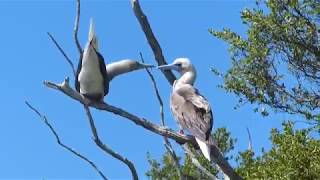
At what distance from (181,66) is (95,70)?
2.17 ft

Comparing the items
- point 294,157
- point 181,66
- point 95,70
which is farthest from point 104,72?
point 294,157

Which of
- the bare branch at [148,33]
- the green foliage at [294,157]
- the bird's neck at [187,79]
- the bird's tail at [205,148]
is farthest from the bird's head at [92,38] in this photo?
the green foliage at [294,157]

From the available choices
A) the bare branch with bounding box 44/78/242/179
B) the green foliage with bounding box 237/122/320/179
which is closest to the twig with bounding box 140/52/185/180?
the bare branch with bounding box 44/78/242/179

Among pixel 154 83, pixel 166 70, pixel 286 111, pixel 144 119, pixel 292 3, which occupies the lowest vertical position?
pixel 144 119

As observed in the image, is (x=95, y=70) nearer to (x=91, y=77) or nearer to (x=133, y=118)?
(x=91, y=77)

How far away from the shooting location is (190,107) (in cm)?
514

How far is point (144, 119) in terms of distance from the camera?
16.0 ft

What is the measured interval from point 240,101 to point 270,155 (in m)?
2.12

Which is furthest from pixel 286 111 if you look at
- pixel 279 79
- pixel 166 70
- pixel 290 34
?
pixel 166 70

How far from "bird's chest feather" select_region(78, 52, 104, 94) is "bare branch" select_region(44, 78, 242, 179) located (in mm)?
278

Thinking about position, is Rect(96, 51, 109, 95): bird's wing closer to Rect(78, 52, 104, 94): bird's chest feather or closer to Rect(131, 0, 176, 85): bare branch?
Rect(78, 52, 104, 94): bird's chest feather

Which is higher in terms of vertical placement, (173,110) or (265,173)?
(265,173)

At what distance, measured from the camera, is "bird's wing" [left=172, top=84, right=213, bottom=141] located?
483 cm

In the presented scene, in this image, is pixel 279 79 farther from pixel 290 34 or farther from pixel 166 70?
pixel 166 70
